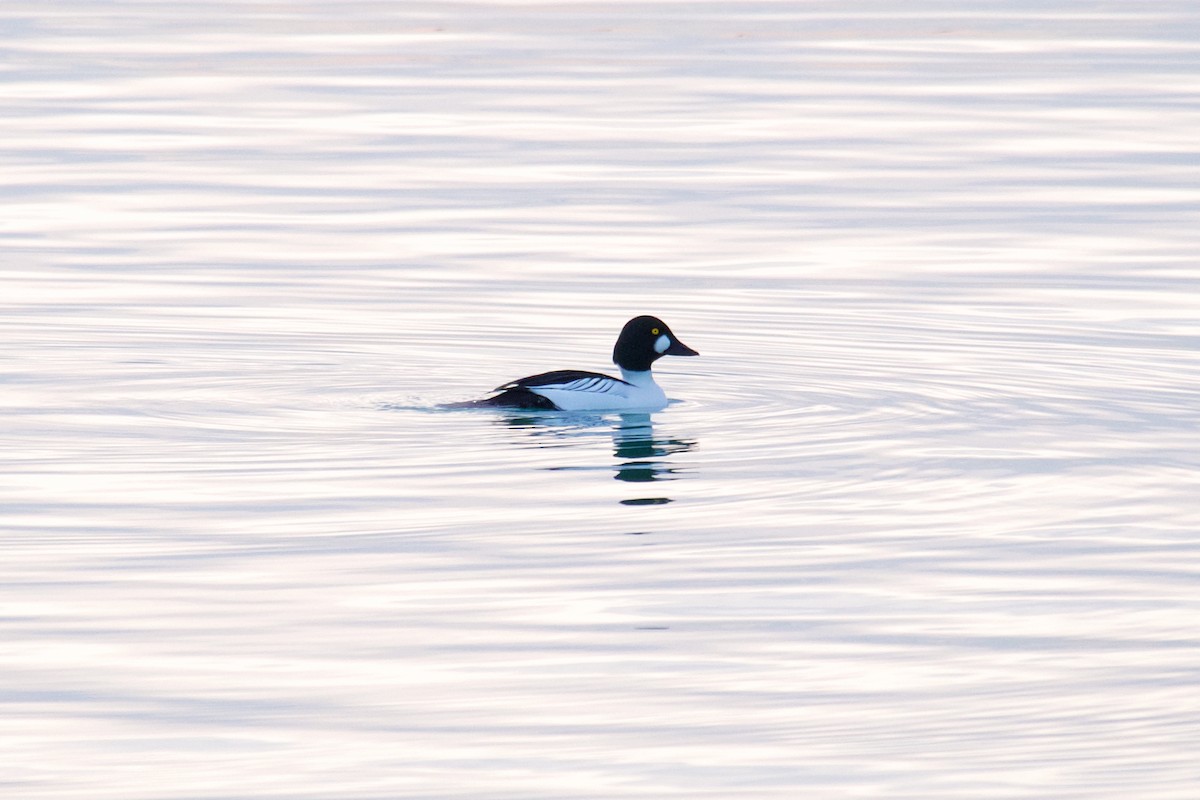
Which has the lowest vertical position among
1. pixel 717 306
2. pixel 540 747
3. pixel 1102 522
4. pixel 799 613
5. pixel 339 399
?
pixel 540 747

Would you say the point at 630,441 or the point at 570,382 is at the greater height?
the point at 570,382

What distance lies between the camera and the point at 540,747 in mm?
7289

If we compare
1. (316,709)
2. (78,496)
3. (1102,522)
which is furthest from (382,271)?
(316,709)

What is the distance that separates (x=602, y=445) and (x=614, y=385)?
101 centimetres

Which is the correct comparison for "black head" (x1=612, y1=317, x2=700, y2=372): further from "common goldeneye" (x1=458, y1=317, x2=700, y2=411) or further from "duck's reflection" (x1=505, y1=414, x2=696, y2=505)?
"duck's reflection" (x1=505, y1=414, x2=696, y2=505)

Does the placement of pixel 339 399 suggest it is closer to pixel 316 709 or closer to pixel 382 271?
pixel 382 271

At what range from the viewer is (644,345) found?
14.0m

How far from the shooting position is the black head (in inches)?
551

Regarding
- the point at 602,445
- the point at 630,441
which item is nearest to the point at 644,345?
the point at 630,441

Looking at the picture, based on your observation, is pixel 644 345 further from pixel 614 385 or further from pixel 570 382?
pixel 570 382

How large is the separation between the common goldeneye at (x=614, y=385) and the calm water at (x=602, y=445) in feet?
0.59

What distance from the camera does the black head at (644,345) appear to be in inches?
551

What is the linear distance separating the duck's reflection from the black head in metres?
0.51

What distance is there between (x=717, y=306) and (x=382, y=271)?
8.51ft
